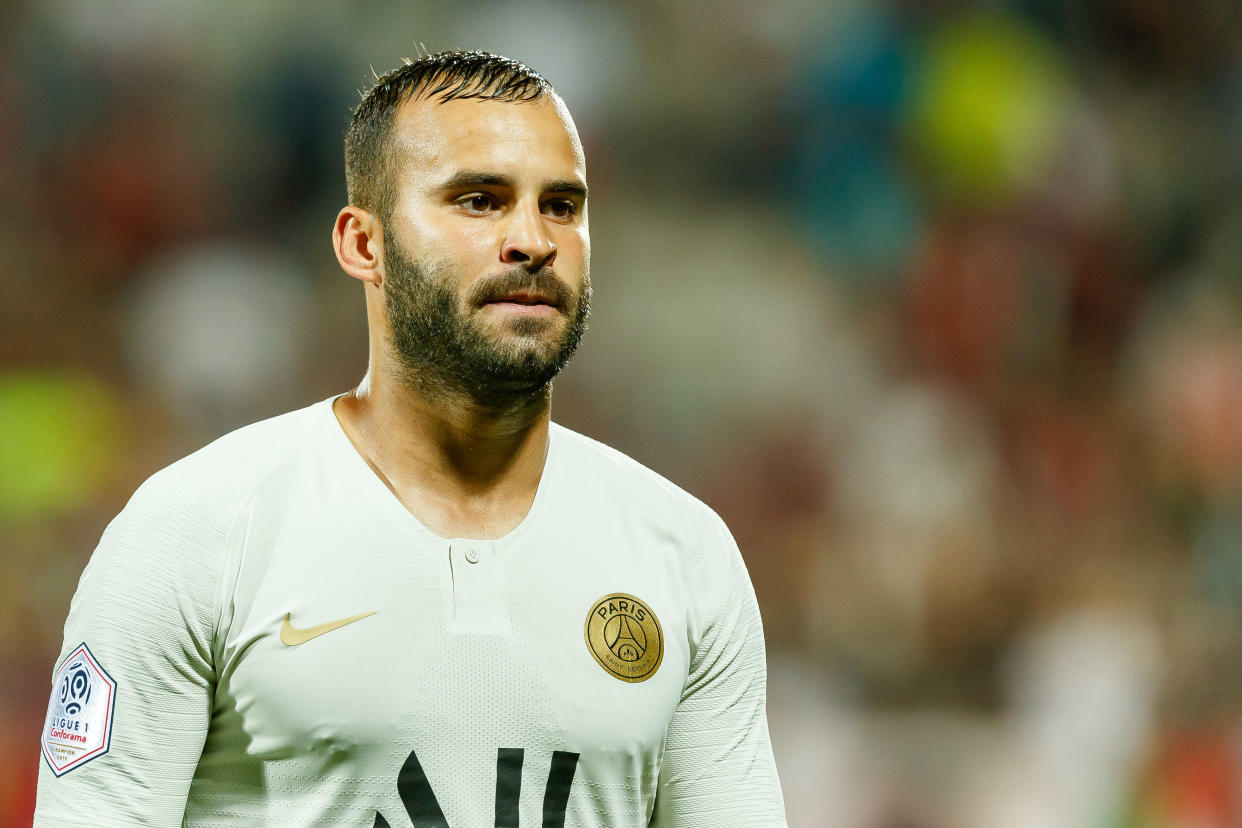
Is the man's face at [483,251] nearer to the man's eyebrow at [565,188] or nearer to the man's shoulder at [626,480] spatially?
the man's eyebrow at [565,188]

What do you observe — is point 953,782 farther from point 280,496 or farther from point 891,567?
point 280,496

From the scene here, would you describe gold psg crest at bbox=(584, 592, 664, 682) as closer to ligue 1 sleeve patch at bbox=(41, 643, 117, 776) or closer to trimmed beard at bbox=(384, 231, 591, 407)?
trimmed beard at bbox=(384, 231, 591, 407)

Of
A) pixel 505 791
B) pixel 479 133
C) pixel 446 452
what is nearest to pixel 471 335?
pixel 446 452

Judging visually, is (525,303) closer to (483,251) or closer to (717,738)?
(483,251)

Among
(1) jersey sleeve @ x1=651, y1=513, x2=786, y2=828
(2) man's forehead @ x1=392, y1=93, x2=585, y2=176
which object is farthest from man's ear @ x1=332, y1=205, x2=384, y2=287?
(1) jersey sleeve @ x1=651, y1=513, x2=786, y2=828

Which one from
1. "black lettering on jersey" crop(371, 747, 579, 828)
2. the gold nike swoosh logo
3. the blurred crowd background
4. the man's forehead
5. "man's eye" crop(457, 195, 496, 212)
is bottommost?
"black lettering on jersey" crop(371, 747, 579, 828)

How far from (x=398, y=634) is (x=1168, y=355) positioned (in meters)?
5.19

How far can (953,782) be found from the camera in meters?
4.91

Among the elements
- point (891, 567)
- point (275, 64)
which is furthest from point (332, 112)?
point (891, 567)

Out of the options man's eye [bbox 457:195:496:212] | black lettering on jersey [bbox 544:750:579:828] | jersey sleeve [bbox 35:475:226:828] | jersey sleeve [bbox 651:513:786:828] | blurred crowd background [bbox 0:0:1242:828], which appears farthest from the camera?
blurred crowd background [bbox 0:0:1242:828]

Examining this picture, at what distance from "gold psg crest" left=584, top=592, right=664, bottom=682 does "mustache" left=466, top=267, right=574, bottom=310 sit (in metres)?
0.49

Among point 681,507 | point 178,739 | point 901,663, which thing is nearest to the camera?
point 178,739

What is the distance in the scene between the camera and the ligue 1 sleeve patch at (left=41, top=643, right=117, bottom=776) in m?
1.83

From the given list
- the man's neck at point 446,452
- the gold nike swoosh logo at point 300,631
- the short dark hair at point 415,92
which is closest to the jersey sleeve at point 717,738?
the man's neck at point 446,452
